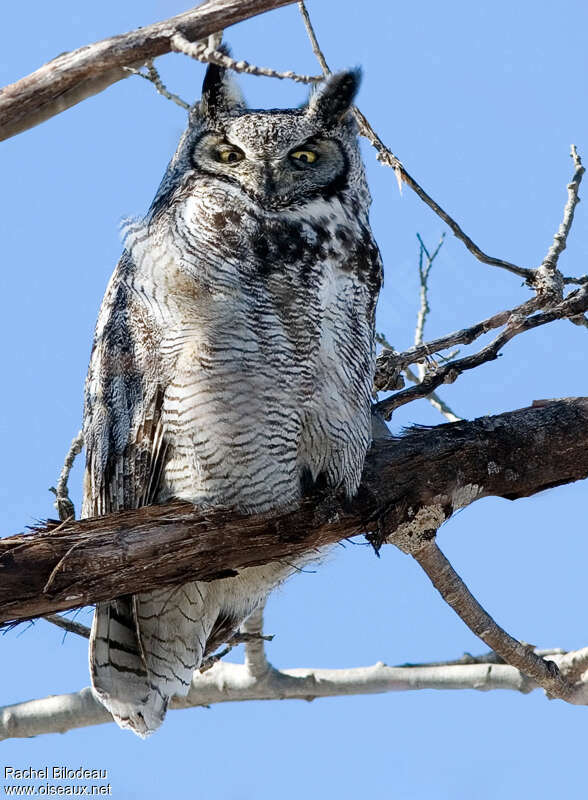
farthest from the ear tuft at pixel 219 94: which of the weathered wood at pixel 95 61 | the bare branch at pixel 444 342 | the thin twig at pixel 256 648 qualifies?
the thin twig at pixel 256 648

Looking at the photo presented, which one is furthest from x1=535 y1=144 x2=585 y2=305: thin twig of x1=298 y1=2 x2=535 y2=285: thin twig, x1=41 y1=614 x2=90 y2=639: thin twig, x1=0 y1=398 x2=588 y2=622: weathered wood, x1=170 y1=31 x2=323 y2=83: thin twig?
x1=41 y1=614 x2=90 y2=639: thin twig

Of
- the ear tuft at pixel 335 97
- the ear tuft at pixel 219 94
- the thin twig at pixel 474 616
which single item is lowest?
the thin twig at pixel 474 616

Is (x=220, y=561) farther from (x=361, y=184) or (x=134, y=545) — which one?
(x=361, y=184)

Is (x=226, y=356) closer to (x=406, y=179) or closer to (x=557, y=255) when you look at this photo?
(x=406, y=179)

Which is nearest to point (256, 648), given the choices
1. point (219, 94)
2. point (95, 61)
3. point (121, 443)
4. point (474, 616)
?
point (474, 616)

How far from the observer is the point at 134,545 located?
98.7 inches

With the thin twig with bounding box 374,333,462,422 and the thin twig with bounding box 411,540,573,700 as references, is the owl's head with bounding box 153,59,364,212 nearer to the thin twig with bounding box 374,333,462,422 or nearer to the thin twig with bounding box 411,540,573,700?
the thin twig with bounding box 374,333,462,422

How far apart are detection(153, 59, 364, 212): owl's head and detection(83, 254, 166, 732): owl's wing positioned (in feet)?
1.27

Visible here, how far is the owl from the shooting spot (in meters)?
2.80

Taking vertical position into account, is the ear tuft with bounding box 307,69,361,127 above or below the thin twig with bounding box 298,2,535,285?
above

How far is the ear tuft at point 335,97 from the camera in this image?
124 inches

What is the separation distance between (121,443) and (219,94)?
3.66 feet

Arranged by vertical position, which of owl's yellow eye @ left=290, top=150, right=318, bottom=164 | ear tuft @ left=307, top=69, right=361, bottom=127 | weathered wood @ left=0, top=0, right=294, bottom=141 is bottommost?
weathered wood @ left=0, top=0, right=294, bottom=141

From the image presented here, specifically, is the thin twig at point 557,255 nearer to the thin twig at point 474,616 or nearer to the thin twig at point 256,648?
the thin twig at point 474,616
